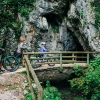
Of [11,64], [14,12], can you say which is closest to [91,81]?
[11,64]

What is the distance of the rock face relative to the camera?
48.8 feet

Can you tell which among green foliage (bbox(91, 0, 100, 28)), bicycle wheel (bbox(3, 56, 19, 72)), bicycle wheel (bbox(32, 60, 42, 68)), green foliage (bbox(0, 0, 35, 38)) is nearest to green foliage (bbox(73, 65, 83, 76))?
bicycle wheel (bbox(32, 60, 42, 68))

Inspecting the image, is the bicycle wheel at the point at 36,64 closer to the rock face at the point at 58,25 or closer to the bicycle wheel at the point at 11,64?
the bicycle wheel at the point at 11,64

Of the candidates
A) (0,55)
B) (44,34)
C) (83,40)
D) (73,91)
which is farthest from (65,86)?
(0,55)

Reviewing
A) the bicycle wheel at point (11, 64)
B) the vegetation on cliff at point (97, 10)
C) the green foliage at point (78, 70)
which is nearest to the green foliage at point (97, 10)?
the vegetation on cliff at point (97, 10)

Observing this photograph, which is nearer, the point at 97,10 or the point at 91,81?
the point at 91,81

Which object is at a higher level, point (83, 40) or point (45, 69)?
point (83, 40)

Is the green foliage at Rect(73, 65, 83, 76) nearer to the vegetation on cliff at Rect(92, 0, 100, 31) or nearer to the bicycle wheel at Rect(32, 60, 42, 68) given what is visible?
the bicycle wheel at Rect(32, 60, 42, 68)

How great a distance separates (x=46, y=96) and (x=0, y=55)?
323cm

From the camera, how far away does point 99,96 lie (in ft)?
35.2

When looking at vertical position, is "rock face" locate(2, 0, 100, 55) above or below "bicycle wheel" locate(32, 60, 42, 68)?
above

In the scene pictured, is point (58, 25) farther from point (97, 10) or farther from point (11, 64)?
point (11, 64)

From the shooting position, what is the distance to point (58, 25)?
706 inches

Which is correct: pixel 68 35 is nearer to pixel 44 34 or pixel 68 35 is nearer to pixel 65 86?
pixel 44 34
